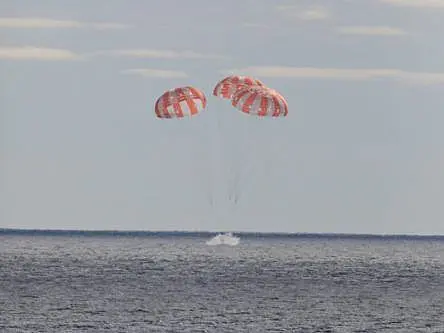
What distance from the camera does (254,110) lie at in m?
58.1

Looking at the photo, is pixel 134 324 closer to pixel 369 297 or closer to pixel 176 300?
pixel 176 300

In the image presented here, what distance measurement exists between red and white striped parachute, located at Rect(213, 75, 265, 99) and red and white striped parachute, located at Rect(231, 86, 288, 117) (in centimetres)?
210

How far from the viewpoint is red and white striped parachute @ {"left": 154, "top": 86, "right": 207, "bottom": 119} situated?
60.3 metres

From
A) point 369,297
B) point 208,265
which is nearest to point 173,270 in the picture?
point 208,265

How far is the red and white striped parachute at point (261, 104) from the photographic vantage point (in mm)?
58094

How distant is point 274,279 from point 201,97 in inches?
945

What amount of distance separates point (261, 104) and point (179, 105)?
4.52m

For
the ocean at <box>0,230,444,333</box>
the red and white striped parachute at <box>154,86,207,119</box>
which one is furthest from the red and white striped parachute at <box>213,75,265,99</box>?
the ocean at <box>0,230,444,333</box>

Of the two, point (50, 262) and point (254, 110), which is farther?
point (50, 262)

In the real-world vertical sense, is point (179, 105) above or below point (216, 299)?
above

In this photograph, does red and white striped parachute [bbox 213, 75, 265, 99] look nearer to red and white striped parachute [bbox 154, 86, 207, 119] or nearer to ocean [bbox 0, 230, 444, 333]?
red and white striped parachute [bbox 154, 86, 207, 119]

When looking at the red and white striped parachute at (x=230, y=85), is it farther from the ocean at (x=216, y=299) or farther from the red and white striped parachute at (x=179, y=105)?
the ocean at (x=216, y=299)

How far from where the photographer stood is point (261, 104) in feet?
191

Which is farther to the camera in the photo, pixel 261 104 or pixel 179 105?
pixel 179 105
